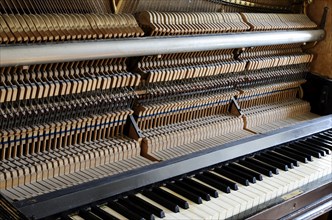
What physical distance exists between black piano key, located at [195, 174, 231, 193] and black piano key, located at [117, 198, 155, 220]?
636 millimetres

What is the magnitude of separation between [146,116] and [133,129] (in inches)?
6.3

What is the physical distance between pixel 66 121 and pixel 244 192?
1241 mm

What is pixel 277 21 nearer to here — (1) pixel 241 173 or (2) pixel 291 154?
(2) pixel 291 154

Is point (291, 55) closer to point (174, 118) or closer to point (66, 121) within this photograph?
point (174, 118)

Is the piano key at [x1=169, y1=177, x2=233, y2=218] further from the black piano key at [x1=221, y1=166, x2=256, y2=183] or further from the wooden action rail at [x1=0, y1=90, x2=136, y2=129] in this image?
the wooden action rail at [x1=0, y1=90, x2=136, y2=129]

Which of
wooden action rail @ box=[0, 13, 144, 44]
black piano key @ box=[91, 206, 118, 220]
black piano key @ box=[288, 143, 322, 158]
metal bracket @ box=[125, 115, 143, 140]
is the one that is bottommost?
black piano key @ box=[288, 143, 322, 158]

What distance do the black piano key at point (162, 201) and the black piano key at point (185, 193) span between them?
0.17 metres

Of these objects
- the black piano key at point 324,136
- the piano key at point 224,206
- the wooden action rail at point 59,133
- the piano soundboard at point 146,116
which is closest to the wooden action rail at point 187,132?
the piano soundboard at point 146,116

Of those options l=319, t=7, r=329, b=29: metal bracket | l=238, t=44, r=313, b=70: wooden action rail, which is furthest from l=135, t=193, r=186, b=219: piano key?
l=319, t=7, r=329, b=29: metal bracket

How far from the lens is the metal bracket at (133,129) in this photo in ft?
12.8

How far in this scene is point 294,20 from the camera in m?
5.15

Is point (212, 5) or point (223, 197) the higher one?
point (212, 5)

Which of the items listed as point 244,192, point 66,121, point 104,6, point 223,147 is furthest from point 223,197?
point 104,6

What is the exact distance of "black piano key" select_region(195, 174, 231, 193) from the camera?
11.8 ft
